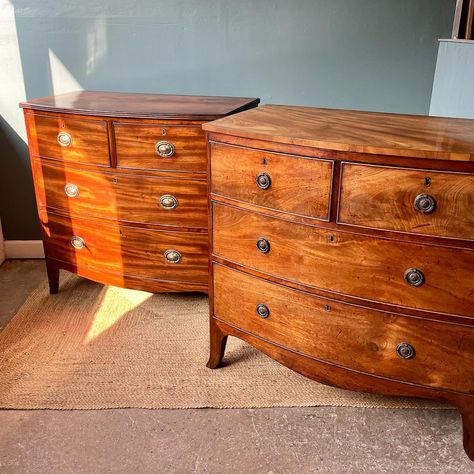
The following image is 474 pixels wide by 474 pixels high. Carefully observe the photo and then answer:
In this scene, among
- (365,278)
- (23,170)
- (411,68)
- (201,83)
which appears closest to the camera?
(365,278)

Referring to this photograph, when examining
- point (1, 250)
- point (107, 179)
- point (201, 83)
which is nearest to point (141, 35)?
point (201, 83)

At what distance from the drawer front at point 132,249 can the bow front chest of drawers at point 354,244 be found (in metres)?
0.41

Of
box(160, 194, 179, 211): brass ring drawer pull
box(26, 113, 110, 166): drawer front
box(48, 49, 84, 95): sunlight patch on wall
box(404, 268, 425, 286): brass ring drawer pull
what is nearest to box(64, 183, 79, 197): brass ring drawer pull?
box(26, 113, 110, 166): drawer front

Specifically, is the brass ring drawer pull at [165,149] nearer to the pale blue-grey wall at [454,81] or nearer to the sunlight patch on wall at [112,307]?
the sunlight patch on wall at [112,307]

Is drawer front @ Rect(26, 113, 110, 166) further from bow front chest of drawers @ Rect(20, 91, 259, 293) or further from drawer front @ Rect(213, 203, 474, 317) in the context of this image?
drawer front @ Rect(213, 203, 474, 317)

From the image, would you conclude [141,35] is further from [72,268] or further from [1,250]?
[1,250]

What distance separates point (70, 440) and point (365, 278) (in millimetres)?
1135

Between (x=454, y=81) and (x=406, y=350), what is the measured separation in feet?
4.26

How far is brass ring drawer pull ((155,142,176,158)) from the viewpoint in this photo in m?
2.19

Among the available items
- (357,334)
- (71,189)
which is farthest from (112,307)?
(357,334)

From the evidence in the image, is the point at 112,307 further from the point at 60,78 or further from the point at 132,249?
the point at 60,78

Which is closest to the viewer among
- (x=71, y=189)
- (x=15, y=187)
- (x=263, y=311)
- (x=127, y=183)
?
(x=263, y=311)

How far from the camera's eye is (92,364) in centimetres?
219

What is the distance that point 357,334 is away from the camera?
173cm
